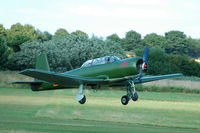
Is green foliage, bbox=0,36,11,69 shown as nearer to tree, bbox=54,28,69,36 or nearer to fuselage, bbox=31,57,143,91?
fuselage, bbox=31,57,143,91

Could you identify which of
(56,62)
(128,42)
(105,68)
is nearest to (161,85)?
(56,62)

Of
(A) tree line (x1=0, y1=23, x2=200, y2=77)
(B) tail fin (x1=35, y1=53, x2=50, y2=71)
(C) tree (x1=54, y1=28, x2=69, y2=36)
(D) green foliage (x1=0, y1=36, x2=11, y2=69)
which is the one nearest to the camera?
(B) tail fin (x1=35, y1=53, x2=50, y2=71)

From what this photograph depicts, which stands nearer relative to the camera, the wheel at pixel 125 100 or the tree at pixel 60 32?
the wheel at pixel 125 100

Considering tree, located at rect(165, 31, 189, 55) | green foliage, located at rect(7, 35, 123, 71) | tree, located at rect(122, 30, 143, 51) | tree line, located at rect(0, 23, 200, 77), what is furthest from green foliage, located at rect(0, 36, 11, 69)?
tree, located at rect(165, 31, 189, 55)

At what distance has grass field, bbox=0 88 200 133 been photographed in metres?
40.2

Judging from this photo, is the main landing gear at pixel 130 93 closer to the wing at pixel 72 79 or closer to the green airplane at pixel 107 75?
the green airplane at pixel 107 75

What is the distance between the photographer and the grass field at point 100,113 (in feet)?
132

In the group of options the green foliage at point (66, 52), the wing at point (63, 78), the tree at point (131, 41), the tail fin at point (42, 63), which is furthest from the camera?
the tree at point (131, 41)

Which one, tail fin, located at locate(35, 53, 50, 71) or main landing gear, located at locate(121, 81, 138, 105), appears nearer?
main landing gear, located at locate(121, 81, 138, 105)

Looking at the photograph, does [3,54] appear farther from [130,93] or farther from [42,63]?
[130,93]

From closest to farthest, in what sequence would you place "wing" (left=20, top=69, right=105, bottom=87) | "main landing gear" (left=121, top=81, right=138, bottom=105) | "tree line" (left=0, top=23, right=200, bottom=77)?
"main landing gear" (left=121, top=81, right=138, bottom=105) < "wing" (left=20, top=69, right=105, bottom=87) < "tree line" (left=0, top=23, right=200, bottom=77)

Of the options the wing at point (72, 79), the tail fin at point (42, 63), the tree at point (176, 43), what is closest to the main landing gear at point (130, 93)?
the wing at point (72, 79)

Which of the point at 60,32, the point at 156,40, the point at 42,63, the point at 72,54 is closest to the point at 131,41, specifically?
the point at 156,40

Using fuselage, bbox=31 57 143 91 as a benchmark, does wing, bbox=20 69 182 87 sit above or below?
below
